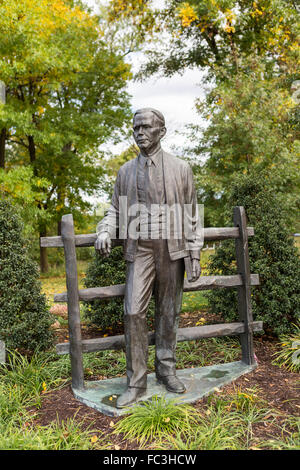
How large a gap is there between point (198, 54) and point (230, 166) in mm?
6844

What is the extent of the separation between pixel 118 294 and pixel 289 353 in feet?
6.91

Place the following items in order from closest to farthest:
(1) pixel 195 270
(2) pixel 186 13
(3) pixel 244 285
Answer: (1) pixel 195 270, (3) pixel 244 285, (2) pixel 186 13

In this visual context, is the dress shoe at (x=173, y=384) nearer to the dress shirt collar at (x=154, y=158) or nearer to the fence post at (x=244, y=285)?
the fence post at (x=244, y=285)

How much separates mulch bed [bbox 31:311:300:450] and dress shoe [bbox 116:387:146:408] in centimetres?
13

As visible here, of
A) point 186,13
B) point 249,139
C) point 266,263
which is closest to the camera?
point 266,263

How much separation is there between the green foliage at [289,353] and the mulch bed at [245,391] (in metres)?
0.10

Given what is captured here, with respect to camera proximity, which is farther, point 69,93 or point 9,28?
point 69,93

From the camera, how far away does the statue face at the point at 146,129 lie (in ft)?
11.6

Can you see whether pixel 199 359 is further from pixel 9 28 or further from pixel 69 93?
pixel 69 93

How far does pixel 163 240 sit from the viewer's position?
3664 mm

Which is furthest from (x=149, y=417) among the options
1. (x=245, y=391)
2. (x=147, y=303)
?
(x=245, y=391)

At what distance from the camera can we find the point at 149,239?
366 cm

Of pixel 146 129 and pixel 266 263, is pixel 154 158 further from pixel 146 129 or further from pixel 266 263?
pixel 266 263

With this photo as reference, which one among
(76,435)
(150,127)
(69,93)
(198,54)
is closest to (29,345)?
(76,435)
